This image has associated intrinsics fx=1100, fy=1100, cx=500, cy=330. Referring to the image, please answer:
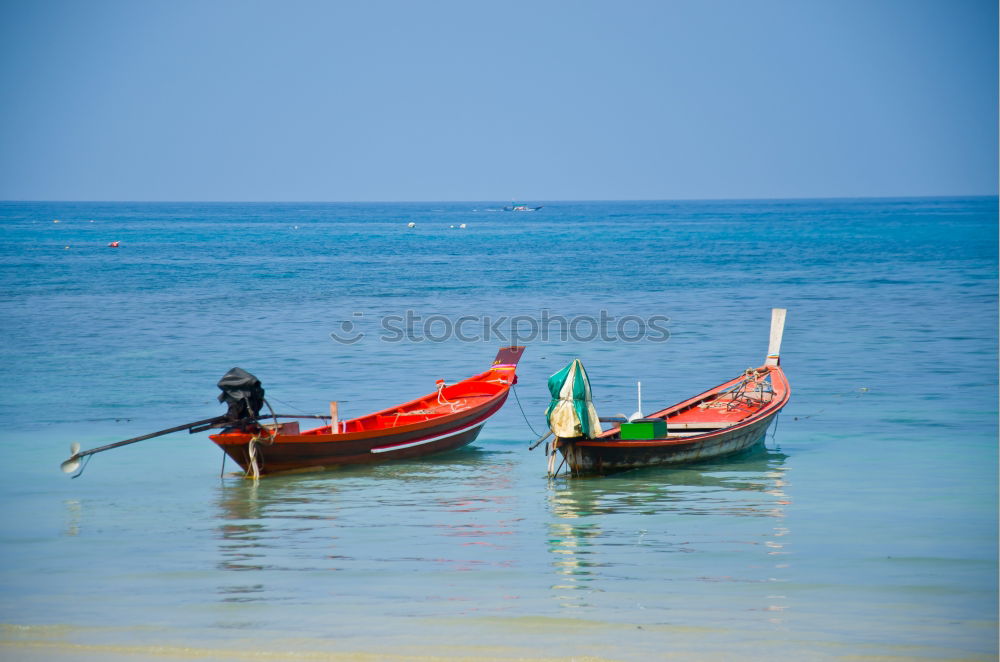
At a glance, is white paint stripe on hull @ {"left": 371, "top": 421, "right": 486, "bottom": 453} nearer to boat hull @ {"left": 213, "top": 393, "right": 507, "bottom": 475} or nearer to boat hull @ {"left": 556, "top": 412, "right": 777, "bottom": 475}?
boat hull @ {"left": 213, "top": 393, "right": 507, "bottom": 475}

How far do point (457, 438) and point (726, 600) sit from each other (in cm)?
938

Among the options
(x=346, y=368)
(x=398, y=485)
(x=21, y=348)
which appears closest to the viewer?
(x=398, y=485)

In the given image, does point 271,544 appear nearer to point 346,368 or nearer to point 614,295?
point 346,368

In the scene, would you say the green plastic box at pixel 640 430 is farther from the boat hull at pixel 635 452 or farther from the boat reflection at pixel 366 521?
the boat reflection at pixel 366 521

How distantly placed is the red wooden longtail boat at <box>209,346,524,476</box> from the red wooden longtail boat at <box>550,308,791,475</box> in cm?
294

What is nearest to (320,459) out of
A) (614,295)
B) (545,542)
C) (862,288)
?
(545,542)

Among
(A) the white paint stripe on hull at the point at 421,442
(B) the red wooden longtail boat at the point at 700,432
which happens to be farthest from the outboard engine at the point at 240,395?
(B) the red wooden longtail boat at the point at 700,432

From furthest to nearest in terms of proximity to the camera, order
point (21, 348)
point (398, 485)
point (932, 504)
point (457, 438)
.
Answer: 1. point (21, 348)
2. point (457, 438)
3. point (398, 485)
4. point (932, 504)

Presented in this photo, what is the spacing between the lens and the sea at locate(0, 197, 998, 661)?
36.1ft

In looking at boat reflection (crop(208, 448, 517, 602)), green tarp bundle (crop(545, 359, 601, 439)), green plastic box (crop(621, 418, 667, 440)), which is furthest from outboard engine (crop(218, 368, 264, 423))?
green plastic box (crop(621, 418, 667, 440))

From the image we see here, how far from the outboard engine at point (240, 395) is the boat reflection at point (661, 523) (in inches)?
200

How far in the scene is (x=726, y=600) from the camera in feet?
38.8

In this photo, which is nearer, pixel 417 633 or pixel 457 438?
pixel 417 633

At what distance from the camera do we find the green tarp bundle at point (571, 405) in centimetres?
1719
